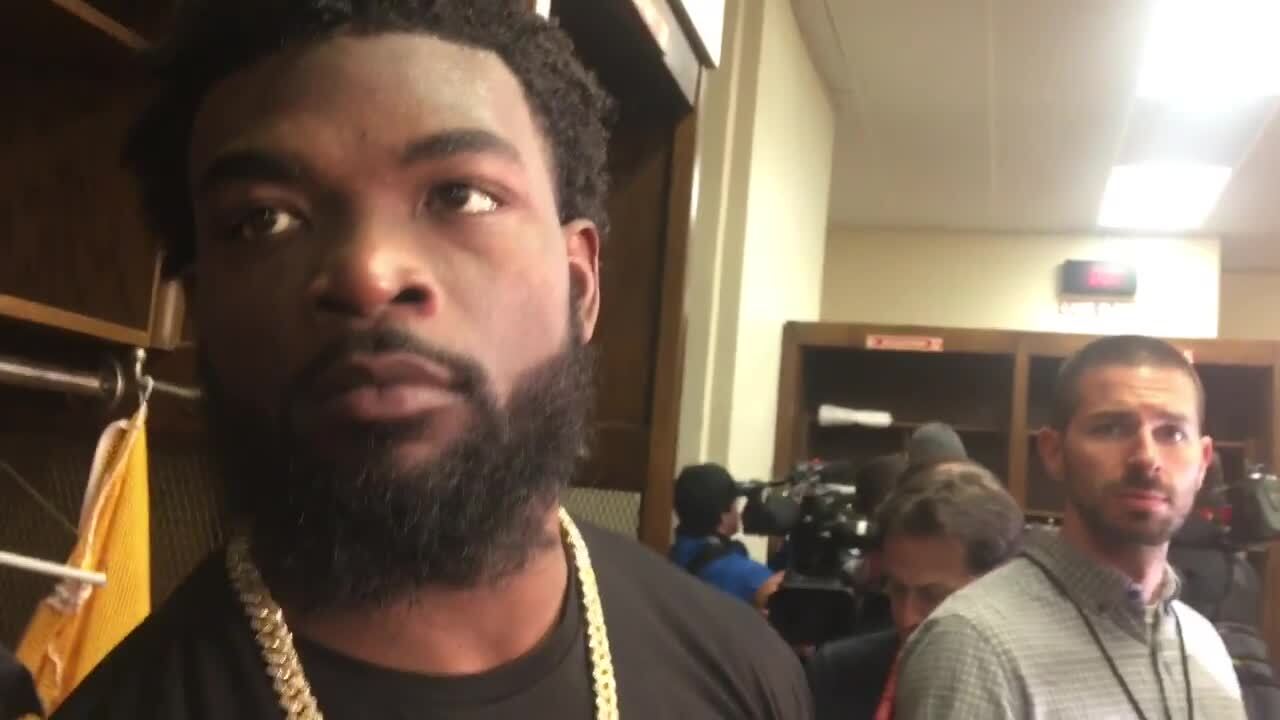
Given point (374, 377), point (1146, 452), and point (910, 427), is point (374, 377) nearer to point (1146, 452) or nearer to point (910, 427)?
point (1146, 452)

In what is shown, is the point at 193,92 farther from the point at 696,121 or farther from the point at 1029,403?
the point at 1029,403

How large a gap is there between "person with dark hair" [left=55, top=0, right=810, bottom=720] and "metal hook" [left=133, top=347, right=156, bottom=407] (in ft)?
1.24

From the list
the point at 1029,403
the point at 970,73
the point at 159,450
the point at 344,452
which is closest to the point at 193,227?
the point at 344,452

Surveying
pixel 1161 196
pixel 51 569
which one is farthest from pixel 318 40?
pixel 1161 196

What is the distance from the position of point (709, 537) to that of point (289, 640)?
4.02 feet

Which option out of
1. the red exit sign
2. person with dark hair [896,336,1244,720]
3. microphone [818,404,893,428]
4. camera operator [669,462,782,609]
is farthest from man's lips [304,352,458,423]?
the red exit sign

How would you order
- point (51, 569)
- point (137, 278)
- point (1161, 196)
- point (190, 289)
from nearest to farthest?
point (190, 289), point (51, 569), point (137, 278), point (1161, 196)

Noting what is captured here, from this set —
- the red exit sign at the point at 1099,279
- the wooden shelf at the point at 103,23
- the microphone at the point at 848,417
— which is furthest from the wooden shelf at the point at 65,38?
the red exit sign at the point at 1099,279

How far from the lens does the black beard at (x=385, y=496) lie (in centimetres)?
50

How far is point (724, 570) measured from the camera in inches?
67.3

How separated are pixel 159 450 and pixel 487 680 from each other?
2.10ft

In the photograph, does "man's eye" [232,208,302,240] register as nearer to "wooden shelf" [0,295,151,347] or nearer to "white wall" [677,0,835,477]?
"wooden shelf" [0,295,151,347]

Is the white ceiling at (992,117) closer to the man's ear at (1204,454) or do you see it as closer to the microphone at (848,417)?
the microphone at (848,417)

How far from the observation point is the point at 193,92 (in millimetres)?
602
